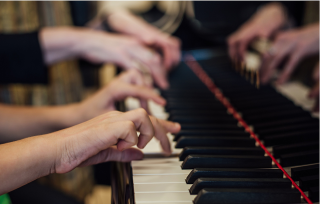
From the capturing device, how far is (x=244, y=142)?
72 centimetres

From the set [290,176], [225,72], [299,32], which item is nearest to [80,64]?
[225,72]

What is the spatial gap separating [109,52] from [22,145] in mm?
827

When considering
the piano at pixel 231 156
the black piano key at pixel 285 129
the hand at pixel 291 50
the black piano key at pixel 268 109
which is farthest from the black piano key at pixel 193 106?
the hand at pixel 291 50

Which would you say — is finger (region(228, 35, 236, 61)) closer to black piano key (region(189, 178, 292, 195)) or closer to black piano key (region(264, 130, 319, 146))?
black piano key (region(264, 130, 319, 146))

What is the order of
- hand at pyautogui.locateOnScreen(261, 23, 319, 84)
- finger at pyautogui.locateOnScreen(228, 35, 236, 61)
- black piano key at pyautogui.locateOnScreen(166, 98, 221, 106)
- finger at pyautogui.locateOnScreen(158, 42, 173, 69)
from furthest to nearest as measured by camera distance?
finger at pyautogui.locateOnScreen(228, 35, 236, 61)
finger at pyautogui.locateOnScreen(158, 42, 173, 69)
hand at pyautogui.locateOnScreen(261, 23, 319, 84)
black piano key at pyautogui.locateOnScreen(166, 98, 221, 106)

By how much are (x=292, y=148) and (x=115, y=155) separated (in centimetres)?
43

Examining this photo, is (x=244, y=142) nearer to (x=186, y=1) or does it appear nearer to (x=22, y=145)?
(x=22, y=145)

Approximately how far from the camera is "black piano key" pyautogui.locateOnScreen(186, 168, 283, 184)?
0.58m

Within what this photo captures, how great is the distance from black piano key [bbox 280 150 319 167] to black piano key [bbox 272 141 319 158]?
0.8 inches

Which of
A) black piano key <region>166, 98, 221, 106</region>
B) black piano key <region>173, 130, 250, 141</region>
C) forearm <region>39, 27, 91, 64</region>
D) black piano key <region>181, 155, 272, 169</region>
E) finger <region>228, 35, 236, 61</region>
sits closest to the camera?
black piano key <region>181, 155, 272, 169</region>

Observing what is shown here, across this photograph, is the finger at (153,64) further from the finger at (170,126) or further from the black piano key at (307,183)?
the black piano key at (307,183)

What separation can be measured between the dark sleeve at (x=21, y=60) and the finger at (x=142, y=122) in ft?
2.65

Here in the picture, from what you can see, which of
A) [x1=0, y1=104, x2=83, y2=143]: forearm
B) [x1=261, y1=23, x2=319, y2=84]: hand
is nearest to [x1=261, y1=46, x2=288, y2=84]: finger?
[x1=261, y1=23, x2=319, y2=84]: hand

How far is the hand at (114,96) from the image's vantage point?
3.07 feet
